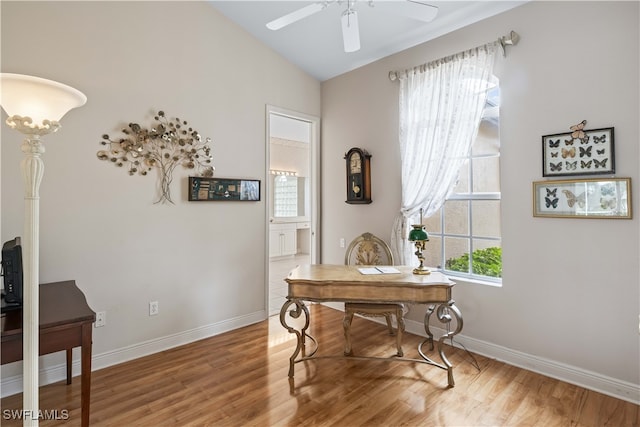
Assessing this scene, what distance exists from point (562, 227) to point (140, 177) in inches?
134

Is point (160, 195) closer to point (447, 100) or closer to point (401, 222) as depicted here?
point (401, 222)

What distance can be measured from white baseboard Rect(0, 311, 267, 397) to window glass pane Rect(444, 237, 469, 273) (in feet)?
6.86

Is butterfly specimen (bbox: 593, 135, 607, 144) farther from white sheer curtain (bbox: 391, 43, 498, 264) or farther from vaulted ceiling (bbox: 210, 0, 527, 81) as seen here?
vaulted ceiling (bbox: 210, 0, 527, 81)

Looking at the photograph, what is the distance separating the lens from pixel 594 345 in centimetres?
229

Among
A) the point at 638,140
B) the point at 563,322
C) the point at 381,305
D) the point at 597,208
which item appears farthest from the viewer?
the point at 381,305

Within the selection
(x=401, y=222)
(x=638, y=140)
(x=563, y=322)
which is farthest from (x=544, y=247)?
(x=401, y=222)

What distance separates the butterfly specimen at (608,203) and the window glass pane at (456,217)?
975 mm

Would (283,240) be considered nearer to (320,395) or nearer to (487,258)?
(487,258)

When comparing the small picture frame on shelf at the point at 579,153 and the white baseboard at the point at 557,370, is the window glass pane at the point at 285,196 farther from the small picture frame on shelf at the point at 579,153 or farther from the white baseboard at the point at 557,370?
the small picture frame on shelf at the point at 579,153

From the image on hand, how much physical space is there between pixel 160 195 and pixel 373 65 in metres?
2.64

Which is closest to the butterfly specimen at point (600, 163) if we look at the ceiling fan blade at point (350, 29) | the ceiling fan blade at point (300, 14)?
the ceiling fan blade at point (350, 29)

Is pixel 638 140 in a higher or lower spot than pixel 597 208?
higher

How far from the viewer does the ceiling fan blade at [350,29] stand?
2142 millimetres

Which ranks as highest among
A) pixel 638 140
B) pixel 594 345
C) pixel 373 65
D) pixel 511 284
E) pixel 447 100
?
pixel 373 65
